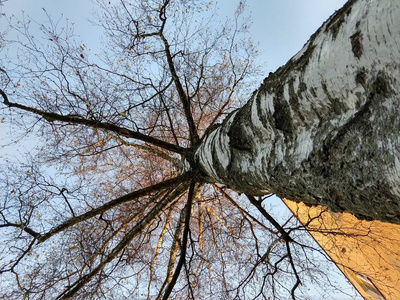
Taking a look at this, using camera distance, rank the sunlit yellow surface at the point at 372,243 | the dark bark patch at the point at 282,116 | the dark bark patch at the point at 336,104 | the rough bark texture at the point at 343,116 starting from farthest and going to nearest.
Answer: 1. the sunlit yellow surface at the point at 372,243
2. the dark bark patch at the point at 282,116
3. the dark bark patch at the point at 336,104
4. the rough bark texture at the point at 343,116

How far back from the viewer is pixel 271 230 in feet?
14.3

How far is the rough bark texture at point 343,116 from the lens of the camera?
2.90 feet

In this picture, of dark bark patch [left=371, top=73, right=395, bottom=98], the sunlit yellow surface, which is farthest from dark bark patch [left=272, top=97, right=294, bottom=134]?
the sunlit yellow surface

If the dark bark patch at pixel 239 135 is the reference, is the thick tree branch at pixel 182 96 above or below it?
above

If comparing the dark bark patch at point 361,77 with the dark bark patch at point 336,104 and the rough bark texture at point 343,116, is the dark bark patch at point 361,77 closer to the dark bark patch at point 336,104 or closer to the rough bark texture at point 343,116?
the rough bark texture at point 343,116

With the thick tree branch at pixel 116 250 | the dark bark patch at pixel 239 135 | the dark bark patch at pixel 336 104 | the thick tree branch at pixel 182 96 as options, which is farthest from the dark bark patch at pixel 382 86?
the thick tree branch at pixel 182 96

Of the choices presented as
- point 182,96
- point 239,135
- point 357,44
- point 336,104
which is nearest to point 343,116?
point 336,104

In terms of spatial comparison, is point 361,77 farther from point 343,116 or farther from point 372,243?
point 372,243

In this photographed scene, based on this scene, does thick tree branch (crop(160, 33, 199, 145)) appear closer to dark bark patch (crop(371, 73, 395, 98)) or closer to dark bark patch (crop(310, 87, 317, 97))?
dark bark patch (crop(310, 87, 317, 97))

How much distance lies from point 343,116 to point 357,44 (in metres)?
0.34

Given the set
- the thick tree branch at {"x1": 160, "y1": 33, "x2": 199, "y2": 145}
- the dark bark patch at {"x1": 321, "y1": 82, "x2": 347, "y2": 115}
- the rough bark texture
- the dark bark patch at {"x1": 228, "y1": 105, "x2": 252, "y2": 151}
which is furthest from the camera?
the thick tree branch at {"x1": 160, "y1": 33, "x2": 199, "y2": 145}

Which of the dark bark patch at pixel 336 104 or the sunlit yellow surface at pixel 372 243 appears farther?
the sunlit yellow surface at pixel 372 243

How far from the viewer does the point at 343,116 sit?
1.17 meters

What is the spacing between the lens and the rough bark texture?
2.90 ft
